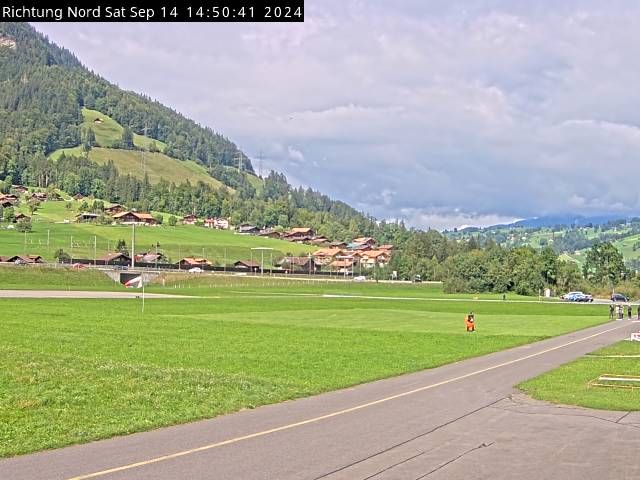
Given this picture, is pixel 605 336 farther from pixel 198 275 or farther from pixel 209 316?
pixel 198 275

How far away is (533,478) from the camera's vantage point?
1302 centimetres

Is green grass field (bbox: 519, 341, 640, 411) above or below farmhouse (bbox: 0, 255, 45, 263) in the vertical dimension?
below

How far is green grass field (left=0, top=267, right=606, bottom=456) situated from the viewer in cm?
1875

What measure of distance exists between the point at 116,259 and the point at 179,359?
6304 inches

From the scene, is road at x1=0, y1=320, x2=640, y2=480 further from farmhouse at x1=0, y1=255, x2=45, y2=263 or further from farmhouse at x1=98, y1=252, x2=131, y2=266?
farmhouse at x1=98, y1=252, x2=131, y2=266

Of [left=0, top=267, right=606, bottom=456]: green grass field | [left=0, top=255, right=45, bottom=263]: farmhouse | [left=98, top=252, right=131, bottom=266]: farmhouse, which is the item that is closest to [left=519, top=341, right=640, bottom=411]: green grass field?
[left=0, top=267, right=606, bottom=456]: green grass field

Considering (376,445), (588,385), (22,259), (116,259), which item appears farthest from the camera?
(116,259)

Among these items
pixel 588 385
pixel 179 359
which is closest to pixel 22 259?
pixel 179 359

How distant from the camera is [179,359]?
104 ft

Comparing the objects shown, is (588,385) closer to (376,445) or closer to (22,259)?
(376,445)

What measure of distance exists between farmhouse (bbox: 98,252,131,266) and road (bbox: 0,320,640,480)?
167m

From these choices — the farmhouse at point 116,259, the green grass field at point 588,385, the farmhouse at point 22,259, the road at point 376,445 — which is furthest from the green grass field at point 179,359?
the farmhouse at point 116,259

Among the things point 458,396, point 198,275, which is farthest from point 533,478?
point 198,275

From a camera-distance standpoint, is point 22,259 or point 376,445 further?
point 22,259
